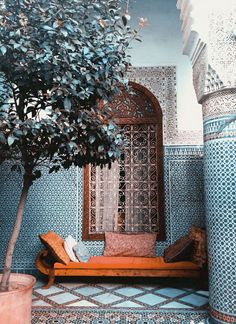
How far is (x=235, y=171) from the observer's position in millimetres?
2990

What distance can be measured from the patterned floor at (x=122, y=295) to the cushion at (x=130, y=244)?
39cm

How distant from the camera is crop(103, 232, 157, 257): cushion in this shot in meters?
4.73

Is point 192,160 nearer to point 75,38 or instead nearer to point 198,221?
point 198,221

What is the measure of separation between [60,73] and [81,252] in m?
2.85

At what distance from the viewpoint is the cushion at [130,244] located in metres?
4.73

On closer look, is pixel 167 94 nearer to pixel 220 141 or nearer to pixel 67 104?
pixel 220 141

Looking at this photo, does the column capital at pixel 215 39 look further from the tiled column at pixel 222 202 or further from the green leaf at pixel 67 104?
the green leaf at pixel 67 104

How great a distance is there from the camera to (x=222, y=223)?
9.86 ft

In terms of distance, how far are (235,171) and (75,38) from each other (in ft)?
5.58

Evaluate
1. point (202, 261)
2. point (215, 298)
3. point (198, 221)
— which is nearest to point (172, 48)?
point (198, 221)

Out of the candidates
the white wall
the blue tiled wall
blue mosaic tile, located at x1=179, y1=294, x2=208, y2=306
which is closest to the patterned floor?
blue mosaic tile, located at x1=179, y1=294, x2=208, y2=306

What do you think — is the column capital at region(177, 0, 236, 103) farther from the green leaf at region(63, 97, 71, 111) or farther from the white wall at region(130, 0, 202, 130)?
the white wall at region(130, 0, 202, 130)

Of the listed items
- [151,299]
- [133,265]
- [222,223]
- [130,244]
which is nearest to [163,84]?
[130,244]

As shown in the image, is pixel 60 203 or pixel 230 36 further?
pixel 60 203
